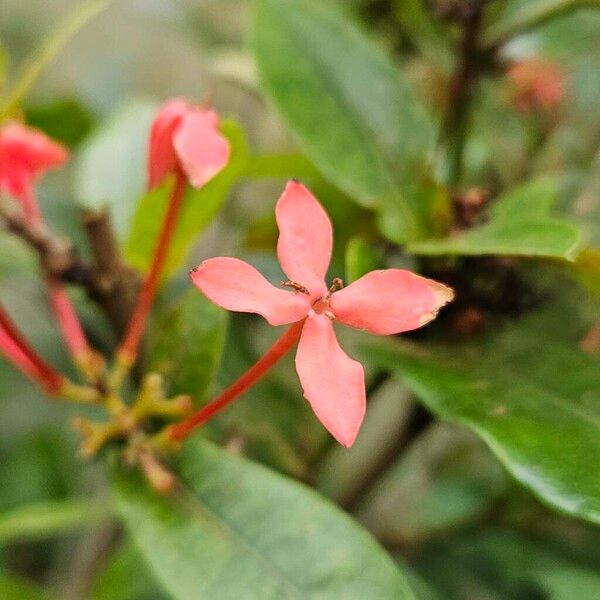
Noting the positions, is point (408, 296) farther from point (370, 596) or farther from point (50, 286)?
point (50, 286)

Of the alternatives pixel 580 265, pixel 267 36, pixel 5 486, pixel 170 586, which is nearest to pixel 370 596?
pixel 170 586

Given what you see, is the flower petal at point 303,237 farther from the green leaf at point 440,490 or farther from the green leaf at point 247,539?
the green leaf at point 440,490

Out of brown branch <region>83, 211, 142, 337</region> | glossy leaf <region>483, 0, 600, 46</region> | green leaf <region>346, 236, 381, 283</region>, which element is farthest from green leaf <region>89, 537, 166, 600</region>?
glossy leaf <region>483, 0, 600, 46</region>

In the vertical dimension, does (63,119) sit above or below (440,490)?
above

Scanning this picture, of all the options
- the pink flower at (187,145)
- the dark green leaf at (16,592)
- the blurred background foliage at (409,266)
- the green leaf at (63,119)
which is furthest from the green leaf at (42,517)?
the green leaf at (63,119)

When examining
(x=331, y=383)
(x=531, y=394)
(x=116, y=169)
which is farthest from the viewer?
(x=116, y=169)

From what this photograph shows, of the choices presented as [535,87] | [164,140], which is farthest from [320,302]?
[535,87]

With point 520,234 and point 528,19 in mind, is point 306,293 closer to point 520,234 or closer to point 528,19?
point 520,234
